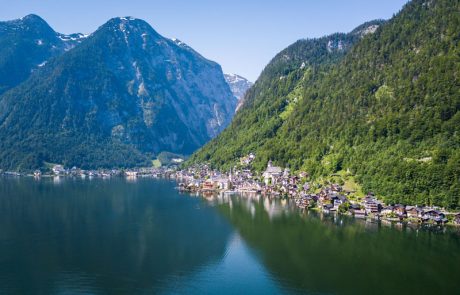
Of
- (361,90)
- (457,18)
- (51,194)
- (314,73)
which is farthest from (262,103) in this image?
(51,194)

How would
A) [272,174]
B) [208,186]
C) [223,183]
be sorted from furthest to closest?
1. [208,186]
2. [223,183]
3. [272,174]

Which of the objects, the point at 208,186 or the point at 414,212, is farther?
the point at 208,186

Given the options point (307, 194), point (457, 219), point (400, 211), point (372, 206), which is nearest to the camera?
point (457, 219)

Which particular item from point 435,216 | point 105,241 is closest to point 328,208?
point 435,216

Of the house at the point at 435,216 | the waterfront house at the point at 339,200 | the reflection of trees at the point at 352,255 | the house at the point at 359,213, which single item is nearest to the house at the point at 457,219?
the house at the point at 435,216

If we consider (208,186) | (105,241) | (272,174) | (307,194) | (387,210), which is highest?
(272,174)

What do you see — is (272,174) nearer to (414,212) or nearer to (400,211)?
(400,211)

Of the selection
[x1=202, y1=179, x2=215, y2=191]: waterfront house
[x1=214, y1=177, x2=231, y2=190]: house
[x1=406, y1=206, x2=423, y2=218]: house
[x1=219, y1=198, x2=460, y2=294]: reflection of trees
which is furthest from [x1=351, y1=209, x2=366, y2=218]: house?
[x1=202, y1=179, x2=215, y2=191]: waterfront house
